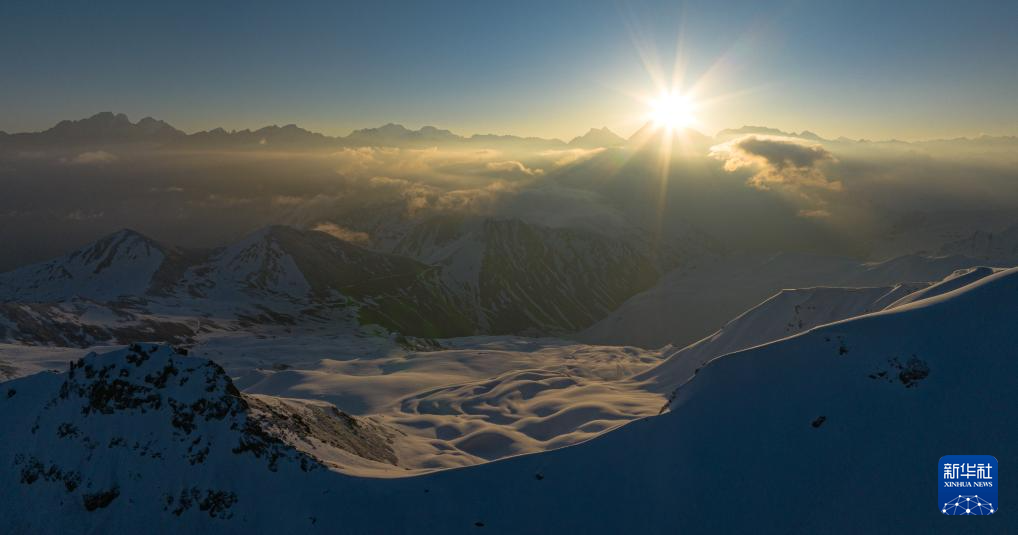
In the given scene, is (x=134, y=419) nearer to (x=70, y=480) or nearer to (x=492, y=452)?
(x=70, y=480)

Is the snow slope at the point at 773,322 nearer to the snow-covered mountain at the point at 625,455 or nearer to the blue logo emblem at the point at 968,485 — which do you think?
the snow-covered mountain at the point at 625,455

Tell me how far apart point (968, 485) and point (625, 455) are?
19.0 meters

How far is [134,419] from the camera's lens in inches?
1476

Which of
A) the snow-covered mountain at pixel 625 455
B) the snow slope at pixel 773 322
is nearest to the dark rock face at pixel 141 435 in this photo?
the snow-covered mountain at pixel 625 455

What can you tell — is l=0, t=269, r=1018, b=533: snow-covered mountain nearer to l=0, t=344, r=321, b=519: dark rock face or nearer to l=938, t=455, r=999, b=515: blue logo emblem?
l=0, t=344, r=321, b=519: dark rock face

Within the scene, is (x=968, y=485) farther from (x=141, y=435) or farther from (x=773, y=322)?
(x=773, y=322)

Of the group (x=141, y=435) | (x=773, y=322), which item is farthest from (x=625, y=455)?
(x=773, y=322)

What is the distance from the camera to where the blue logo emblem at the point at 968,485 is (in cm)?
2803

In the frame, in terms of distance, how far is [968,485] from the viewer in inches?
1132

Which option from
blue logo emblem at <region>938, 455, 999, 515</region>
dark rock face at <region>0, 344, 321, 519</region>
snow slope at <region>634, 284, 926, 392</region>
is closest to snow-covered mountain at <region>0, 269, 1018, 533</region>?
dark rock face at <region>0, 344, 321, 519</region>

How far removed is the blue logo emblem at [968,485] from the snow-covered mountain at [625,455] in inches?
22.5

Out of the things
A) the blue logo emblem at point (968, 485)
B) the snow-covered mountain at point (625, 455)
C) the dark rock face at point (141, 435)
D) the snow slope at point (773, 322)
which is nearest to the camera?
the blue logo emblem at point (968, 485)

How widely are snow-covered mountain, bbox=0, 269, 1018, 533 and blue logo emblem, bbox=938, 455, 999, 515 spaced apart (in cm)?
57

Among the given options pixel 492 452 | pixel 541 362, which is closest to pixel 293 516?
pixel 492 452
